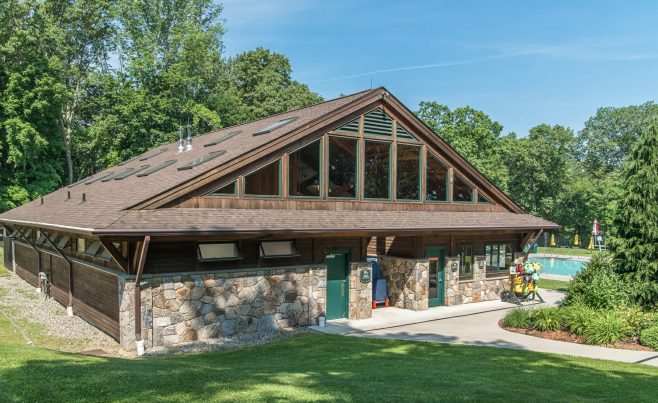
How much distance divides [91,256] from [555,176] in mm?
48071

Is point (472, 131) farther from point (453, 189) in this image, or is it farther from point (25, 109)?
point (25, 109)

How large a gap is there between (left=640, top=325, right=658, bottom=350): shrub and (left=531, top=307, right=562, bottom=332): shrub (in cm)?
193

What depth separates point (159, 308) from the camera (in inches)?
453

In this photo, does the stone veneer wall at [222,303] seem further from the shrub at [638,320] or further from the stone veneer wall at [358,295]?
the shrub at [638,320]

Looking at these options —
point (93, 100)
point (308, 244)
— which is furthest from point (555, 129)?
point (308, 244)

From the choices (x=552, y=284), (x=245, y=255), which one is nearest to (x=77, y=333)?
(x=245, y=255)

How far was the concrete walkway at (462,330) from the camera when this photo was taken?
11.2 meters

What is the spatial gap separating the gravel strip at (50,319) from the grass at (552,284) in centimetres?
1861

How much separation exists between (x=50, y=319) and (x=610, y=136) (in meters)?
70.7

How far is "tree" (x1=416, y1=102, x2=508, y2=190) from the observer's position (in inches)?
1608

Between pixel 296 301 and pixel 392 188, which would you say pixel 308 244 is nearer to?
pixel 296 301

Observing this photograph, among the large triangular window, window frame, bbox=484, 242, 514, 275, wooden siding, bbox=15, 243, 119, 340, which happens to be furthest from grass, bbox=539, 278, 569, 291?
wooden siding, bbox=15, 243, 119, 340

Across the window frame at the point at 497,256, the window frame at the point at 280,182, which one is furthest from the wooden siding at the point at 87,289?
the window frame at the point at 497,256

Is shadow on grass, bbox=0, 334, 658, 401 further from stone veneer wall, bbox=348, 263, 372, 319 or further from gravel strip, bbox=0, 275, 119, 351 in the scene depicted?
stone veneer wall, bbox=348, 263, 372, 319
